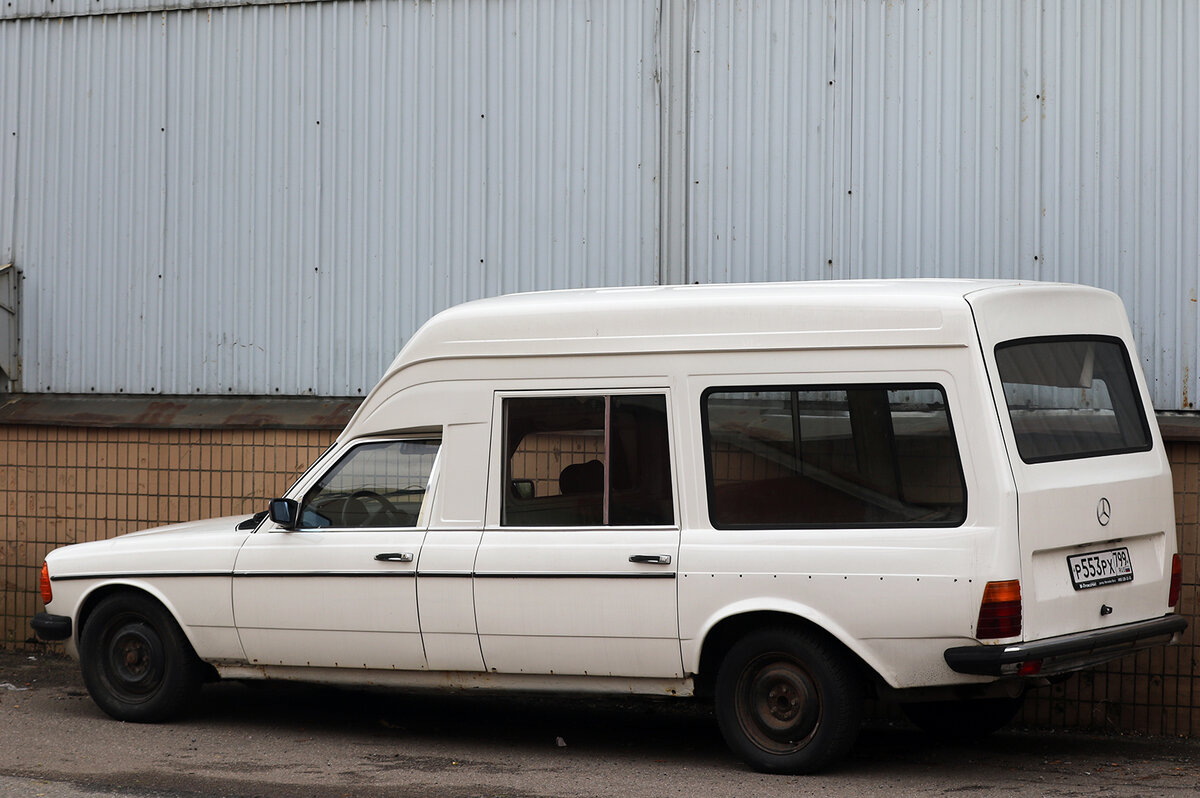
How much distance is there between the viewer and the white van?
6.18m

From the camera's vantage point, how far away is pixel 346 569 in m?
7.23

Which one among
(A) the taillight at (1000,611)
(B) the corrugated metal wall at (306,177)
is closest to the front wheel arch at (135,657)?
(B) the corrugated metal wall at (306,177)

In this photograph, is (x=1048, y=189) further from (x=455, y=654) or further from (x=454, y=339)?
(x=455, y=654)

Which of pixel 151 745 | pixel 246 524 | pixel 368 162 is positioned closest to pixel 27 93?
pixel 368 162

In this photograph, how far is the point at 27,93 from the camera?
35.2 ft

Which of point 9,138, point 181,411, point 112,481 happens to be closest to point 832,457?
point 181,411

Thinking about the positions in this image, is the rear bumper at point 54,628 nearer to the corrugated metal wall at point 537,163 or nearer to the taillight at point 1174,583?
the corrugated metal wall at point 537,163

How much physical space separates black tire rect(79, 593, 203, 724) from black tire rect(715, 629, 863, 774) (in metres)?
2.87

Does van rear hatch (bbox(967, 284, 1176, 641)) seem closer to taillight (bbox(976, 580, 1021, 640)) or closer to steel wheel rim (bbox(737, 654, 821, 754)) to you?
taillight (bbox(976, 580, 1021, 640))

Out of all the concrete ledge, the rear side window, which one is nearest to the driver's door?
the concrete ledge

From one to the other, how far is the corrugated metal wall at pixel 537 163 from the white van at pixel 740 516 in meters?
1.87

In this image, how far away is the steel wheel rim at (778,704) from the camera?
647cm

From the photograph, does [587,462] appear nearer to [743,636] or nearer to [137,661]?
[743,636]

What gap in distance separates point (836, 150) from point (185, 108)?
447cm
